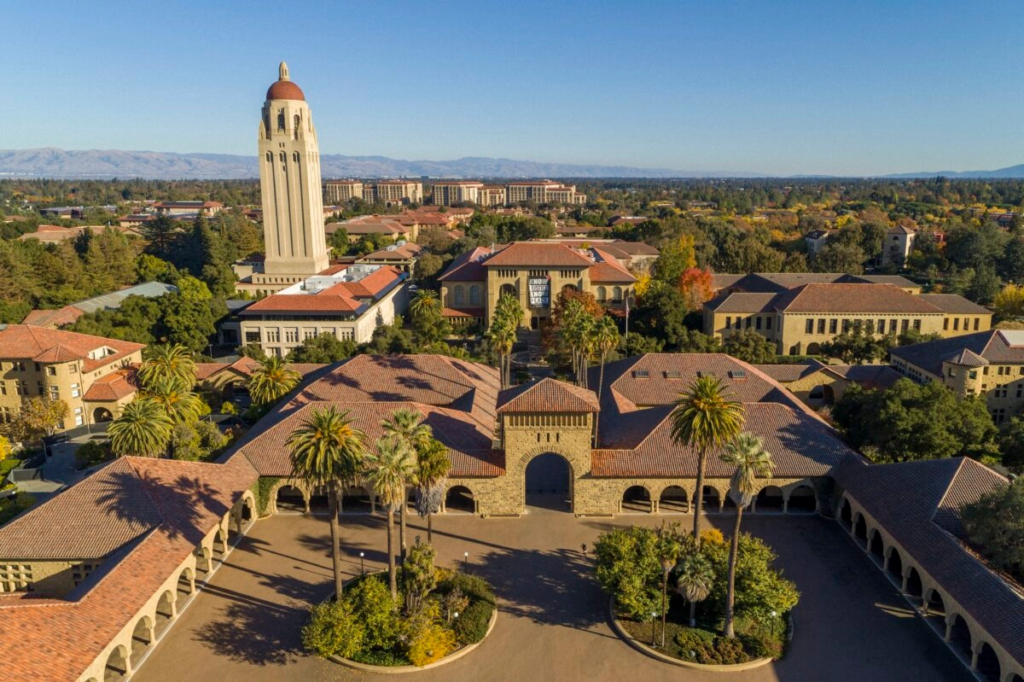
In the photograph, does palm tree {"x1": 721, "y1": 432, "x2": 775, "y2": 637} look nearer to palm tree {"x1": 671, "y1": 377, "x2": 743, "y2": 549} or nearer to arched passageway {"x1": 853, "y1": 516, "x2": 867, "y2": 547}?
palm tree {"x1": 671, "y1": 377, "x2": 743, "y2": 549}

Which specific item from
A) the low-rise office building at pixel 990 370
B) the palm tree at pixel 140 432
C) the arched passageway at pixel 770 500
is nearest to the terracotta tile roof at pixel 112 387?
the palm tree at pixel 140 432

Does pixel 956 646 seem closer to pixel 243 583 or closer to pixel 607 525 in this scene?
pixel 607 525

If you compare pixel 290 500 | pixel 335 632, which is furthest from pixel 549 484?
pixel 335 632

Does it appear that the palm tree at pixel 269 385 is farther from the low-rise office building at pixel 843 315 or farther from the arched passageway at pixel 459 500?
the low-rise office building at pixel 843 315

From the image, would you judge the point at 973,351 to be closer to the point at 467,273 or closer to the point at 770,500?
the point at 770,500

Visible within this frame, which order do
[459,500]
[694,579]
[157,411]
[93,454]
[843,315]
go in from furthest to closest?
[843,315], [93,454], [459,500], [157,411], [694,579]

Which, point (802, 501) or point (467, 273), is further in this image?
point (467, 273)
